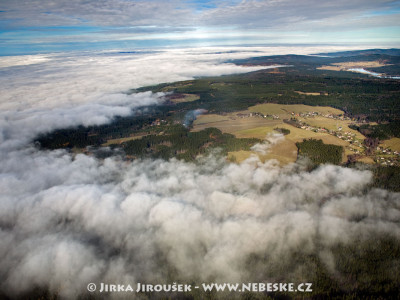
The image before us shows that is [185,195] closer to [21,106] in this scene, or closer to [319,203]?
[319,203]

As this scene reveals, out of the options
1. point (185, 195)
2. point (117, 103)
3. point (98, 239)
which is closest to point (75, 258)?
point (98, 239)

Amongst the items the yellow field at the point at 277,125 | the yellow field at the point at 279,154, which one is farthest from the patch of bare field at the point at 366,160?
the yellow field at the point at 279,154

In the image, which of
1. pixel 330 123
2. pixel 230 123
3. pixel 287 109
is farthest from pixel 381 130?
pixel 230 123

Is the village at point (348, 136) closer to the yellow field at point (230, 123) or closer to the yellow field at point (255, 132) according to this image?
the yellow field at point (230, 123)

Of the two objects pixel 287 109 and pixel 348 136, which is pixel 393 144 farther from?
pixel 287 109

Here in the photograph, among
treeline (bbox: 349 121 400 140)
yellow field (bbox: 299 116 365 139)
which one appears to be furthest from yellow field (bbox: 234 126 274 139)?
treeline (bbox: 349 121 400 140)

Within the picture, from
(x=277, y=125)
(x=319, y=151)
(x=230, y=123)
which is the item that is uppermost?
(x=277, y=125)
